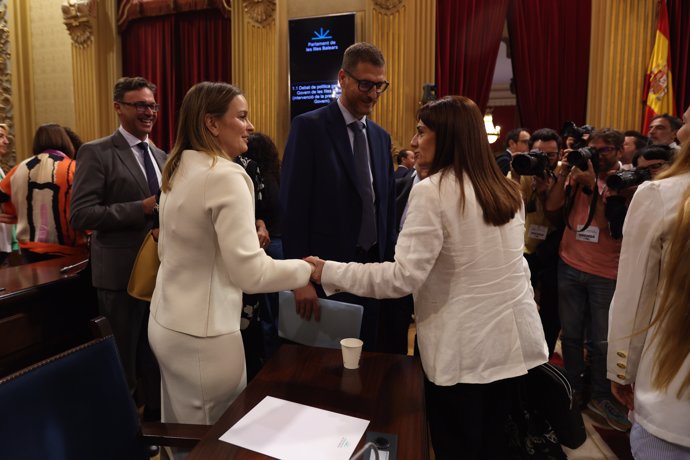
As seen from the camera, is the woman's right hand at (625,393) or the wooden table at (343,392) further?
the woman's right hand at (625,393)

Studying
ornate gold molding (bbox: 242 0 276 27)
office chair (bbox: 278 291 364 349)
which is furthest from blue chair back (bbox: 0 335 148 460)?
ornate gold molding (bbox: 242 0 276 27)

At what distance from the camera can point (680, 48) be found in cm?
414

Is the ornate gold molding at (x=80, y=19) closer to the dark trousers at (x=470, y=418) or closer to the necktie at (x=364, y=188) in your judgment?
the necktie at (x=364, y=188)

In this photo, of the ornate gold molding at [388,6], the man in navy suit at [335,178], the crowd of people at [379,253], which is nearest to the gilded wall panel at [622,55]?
the ornate gold molding at [388,6]

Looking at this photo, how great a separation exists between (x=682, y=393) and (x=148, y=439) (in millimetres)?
1168

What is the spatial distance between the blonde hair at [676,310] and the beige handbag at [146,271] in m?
1.58

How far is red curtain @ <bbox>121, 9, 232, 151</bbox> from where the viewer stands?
564 cm

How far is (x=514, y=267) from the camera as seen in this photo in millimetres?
1384

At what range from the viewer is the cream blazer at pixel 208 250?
1235 mm

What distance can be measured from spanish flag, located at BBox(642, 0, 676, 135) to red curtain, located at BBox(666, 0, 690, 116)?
0.28 feet

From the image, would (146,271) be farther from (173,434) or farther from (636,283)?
(636,283)

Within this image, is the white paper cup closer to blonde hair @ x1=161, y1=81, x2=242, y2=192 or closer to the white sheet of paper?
the white sheet of paper

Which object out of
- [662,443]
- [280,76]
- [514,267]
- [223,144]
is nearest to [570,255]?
[514,267]

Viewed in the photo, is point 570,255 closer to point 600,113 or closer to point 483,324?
point 483,324
